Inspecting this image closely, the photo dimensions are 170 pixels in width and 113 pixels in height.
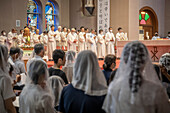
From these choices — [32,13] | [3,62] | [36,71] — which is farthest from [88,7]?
[36,71]

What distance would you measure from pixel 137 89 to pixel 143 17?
68.0ft

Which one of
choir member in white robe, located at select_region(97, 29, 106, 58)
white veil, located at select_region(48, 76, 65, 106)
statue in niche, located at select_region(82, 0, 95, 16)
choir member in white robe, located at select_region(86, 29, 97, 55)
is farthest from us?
statue in niche, located at select_region(82, 0, 95, 16)

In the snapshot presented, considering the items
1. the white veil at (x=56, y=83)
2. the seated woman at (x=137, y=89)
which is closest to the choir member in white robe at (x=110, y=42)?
the white veil at (x=56, y=83)

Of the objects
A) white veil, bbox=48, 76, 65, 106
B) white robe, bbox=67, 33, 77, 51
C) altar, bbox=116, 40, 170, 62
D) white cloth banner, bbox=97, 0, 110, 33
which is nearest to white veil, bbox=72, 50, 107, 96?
white veil, bbox=48, 76, 65, 106

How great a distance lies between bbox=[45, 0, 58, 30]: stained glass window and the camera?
20.0m

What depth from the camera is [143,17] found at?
72.1 feet

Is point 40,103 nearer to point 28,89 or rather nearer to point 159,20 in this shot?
point 28,89

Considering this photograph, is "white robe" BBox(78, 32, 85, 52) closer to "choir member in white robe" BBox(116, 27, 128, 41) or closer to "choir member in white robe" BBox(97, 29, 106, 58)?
"choir member in white robe" BBox(97, 29, 106, 58)

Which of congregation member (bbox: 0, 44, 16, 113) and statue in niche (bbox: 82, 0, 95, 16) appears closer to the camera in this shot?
congregation member (bbox: 0, 44, 16, 113)

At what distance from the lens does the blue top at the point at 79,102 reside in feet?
8.21

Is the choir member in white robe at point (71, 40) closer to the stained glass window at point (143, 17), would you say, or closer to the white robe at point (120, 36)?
the white robe at point (120, 36)

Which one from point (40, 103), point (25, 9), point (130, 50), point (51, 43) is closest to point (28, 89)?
point (40, 103)

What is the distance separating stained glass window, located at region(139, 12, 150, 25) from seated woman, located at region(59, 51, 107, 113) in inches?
788

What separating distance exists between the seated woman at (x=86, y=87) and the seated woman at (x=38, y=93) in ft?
1.13
